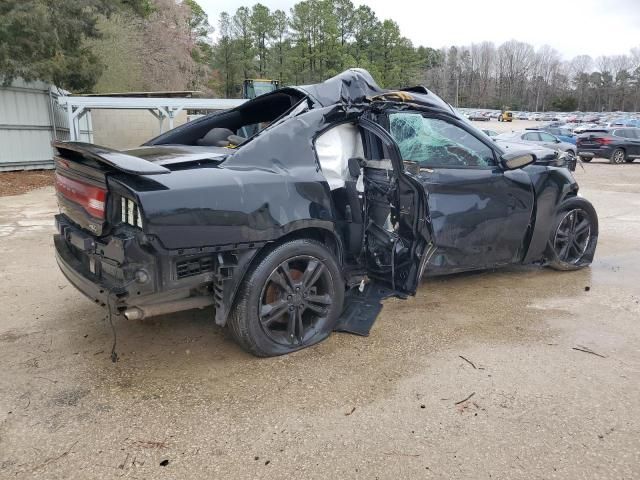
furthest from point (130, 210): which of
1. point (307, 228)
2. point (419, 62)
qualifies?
point (419, 62)

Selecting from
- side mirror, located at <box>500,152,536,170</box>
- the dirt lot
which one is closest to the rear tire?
the dirt lot

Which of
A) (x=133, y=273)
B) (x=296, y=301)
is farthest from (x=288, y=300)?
(x=133, y=273)

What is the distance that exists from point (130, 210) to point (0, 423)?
131cm

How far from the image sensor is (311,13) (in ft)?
220

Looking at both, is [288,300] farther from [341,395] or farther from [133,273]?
[133,273]

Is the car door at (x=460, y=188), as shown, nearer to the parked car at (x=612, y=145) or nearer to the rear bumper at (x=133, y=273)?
the rear bumper at (x=133, y=273)

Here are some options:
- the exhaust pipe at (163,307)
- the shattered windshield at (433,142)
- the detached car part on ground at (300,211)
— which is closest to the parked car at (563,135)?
the detached car part on ground at (300,211)

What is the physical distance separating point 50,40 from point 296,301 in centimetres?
1378

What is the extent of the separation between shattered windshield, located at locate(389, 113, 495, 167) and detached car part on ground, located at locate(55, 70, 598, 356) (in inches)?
0.4

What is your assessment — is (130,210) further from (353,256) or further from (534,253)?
(534,253)

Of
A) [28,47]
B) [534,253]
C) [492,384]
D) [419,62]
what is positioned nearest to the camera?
[492,384]

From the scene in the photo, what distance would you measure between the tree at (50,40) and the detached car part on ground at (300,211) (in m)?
11.0

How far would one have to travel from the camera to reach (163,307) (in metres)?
3.16

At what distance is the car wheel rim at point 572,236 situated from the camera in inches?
214
